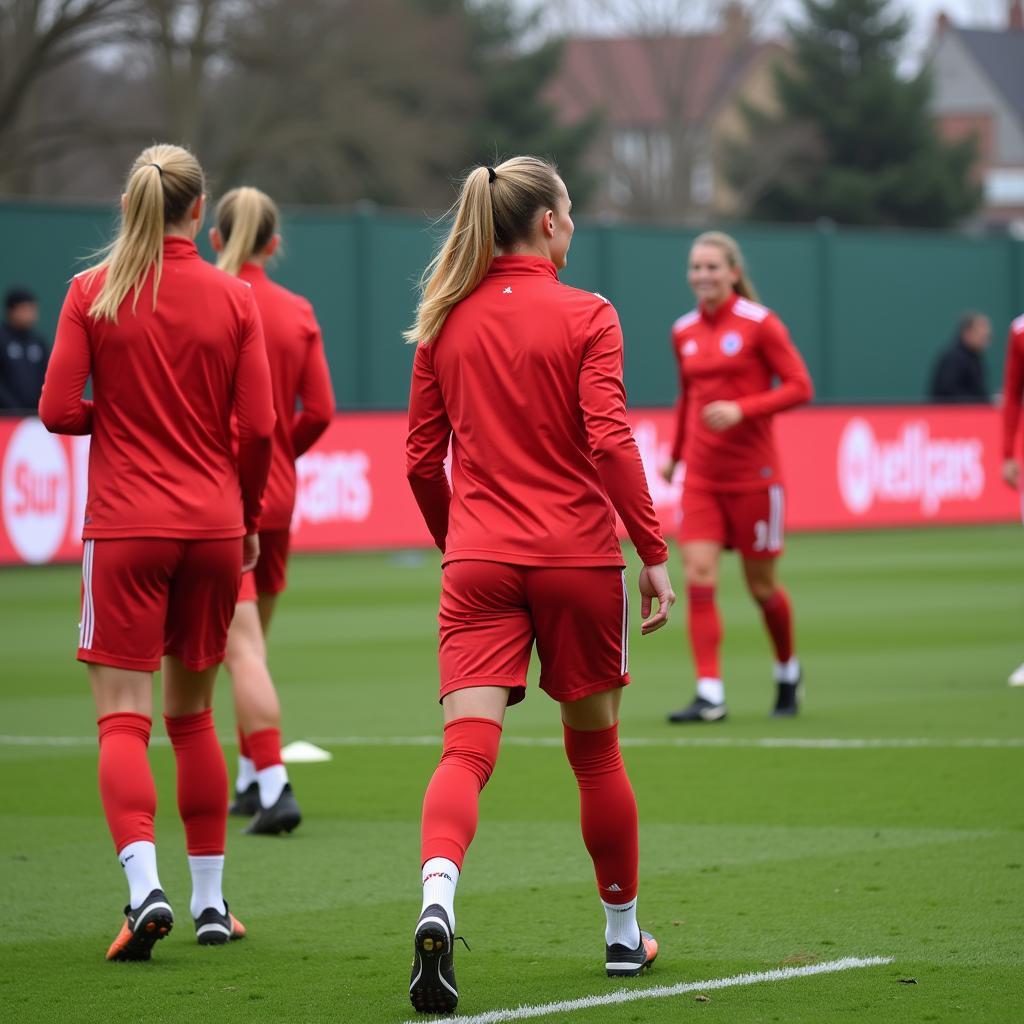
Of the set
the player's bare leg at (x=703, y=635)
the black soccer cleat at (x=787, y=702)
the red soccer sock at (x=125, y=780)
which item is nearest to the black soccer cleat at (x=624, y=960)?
the red soccer sock at (x=125, y=780)

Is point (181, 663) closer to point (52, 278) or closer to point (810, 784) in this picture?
point (810, 784)

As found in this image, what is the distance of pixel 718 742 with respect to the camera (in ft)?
31.4

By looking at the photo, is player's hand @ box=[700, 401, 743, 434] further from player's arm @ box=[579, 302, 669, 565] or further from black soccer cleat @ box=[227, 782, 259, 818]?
player's arm @ box=[579, 302, 669, 565]

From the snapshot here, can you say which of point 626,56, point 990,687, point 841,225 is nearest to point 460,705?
point 990,687

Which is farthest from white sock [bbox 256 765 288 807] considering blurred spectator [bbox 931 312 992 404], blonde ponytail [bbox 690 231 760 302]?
blurred spectator [bbox 931 312 992 404]

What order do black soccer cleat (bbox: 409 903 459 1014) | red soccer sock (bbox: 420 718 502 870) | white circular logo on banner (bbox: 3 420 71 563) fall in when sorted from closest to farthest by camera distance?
black soccer cleat (bbox: 409 903 459 1014)
red soccer sock (bbox: 420 718 502 870)
white circular logo on banner (bbox: 3 420 71 563)

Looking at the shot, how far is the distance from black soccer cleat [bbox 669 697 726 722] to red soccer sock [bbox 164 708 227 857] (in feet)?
15.2

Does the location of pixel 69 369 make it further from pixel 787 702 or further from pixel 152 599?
pixel 787 702

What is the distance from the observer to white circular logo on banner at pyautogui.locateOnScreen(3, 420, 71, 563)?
18.4 metres

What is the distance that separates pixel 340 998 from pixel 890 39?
187ft

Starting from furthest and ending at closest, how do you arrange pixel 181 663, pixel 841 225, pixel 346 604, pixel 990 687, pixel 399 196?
1. pixel 841 225
2. pixel 399 196
3. pixel 346 604
4. pixel 990 687
5. pixel 181 663

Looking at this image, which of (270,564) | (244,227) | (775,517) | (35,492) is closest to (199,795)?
(270,564)

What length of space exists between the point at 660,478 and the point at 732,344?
916 cm

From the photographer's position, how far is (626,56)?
255 ft
